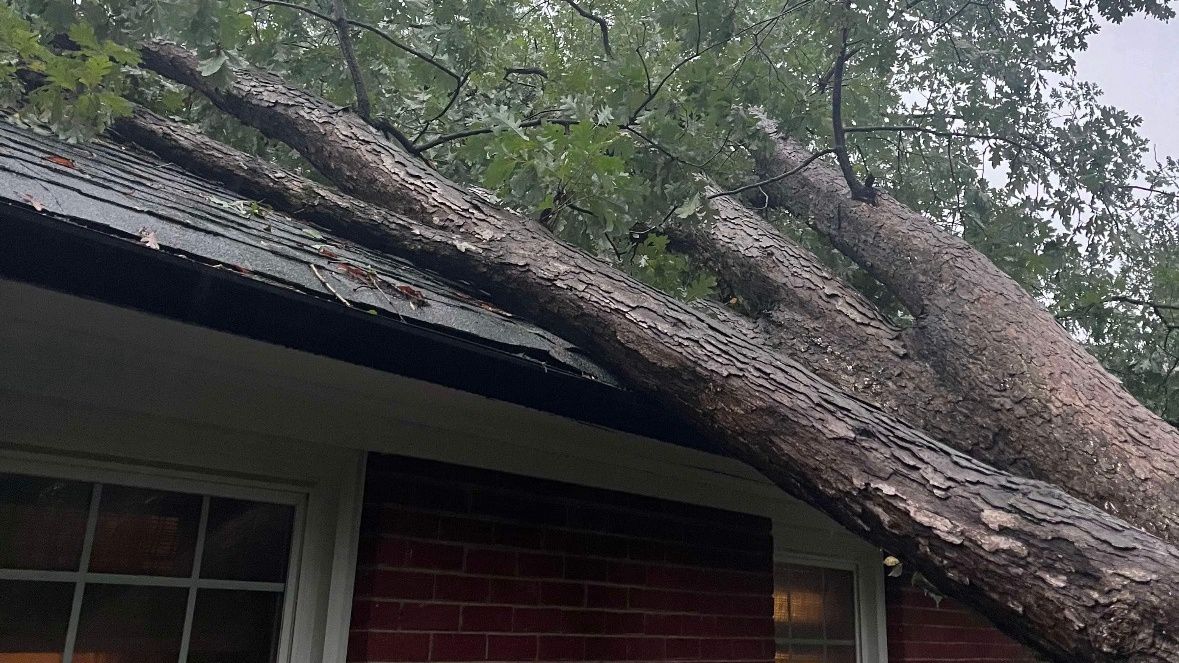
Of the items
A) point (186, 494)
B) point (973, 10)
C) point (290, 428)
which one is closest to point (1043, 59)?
point (973, 10)

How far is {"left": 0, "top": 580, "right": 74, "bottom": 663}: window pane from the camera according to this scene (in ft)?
7.24

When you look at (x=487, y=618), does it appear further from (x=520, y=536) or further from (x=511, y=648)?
(x=520, y=536)

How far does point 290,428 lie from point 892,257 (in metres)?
2.96

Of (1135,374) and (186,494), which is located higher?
(1135,374)

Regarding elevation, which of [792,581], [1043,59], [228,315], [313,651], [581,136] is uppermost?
[1043,59]

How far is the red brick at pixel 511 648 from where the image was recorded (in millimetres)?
3006

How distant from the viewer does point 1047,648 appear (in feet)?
6.87

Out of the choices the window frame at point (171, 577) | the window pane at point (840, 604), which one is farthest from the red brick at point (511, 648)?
the window pane at point (840, 604)

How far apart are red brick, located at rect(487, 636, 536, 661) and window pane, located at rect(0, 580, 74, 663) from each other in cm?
131

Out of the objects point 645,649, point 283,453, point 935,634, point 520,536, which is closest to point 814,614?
point 935,634

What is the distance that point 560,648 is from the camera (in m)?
3.22

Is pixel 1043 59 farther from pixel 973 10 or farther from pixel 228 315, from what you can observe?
pixel 228 315

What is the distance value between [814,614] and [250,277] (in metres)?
4.09

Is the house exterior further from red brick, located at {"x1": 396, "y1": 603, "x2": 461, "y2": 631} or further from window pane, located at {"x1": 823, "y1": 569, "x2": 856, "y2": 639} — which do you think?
window pane, located at {"x1": 823, "y1": 569, "x2": 856, "y2": 639}
